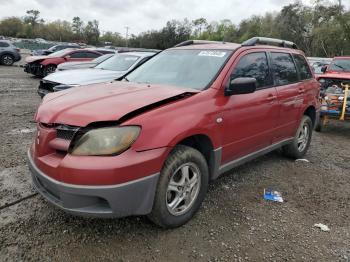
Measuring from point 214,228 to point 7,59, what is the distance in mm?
21933

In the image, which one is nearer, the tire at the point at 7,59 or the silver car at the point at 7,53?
the silver car at the point at 7,53

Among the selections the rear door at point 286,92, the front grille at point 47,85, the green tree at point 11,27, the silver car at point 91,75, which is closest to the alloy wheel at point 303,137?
the rear door at point 286,92

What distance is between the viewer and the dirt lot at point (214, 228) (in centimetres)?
288

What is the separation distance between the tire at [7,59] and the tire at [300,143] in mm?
20570

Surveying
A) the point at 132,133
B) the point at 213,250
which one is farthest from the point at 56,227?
the point at 213,250

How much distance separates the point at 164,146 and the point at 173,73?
1400 millimetres

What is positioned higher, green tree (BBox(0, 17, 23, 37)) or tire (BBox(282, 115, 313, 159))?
green tree (BBox(0, 17, 23, 37))

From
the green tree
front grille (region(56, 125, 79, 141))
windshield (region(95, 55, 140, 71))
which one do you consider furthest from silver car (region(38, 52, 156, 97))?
the green tree

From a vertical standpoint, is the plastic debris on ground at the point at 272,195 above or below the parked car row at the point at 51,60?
below

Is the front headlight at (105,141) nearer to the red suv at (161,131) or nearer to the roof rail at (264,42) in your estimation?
the red suv at (161,131)

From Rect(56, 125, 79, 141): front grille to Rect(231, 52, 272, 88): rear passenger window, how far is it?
186 cm

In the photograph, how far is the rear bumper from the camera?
2.61 meters

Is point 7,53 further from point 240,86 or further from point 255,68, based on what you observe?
point 240,86

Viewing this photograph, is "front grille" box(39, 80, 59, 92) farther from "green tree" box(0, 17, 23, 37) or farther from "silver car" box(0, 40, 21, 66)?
"green tree" box(0, 17, 23, 37)
